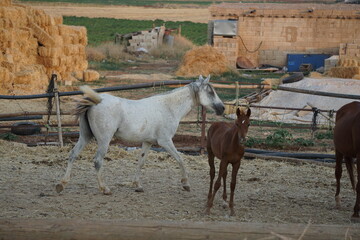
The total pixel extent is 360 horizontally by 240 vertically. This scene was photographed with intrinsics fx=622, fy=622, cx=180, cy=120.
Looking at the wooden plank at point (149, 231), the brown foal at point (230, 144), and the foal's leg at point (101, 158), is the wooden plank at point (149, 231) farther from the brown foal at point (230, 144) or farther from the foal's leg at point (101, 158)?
the foal's leg at point (101, 158)

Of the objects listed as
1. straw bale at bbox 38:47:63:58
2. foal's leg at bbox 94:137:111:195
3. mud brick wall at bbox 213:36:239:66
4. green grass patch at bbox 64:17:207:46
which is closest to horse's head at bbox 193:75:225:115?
foal's leg at bbox 94:137:111:195

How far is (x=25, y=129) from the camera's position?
13.0m

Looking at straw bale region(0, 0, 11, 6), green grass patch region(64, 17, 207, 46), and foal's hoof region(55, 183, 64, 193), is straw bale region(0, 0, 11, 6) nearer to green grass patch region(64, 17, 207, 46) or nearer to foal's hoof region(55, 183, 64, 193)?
foal's hoof region(55, 183, 64, 193)

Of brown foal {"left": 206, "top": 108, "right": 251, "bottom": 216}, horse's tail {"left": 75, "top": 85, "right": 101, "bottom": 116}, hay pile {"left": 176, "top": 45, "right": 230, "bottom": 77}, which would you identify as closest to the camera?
brown foal {"left": 206, "top": 108, "right": 251, "bottom": 216}

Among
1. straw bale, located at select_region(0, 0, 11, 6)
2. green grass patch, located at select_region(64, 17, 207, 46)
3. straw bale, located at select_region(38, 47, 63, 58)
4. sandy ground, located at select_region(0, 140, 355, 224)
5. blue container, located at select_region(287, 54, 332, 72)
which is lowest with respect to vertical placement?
green grass patch, located at select_region(64, 17, 207, 46)

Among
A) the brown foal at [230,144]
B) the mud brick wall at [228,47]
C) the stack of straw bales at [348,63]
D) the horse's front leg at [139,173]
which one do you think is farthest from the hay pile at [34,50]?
the brown foal at [230,144]

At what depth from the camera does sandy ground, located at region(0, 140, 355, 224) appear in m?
7.50

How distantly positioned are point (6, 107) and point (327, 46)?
20.0 m

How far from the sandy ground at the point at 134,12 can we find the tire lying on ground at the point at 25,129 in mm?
60518

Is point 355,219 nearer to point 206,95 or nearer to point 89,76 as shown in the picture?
point 206,95

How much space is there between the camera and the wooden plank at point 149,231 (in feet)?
14.6

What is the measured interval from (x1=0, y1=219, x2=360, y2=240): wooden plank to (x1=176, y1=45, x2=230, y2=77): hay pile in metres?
23.2

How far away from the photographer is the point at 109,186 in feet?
29.4

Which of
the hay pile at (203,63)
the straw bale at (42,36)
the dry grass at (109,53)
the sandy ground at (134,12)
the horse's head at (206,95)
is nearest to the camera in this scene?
the horse's head at (206,95)
